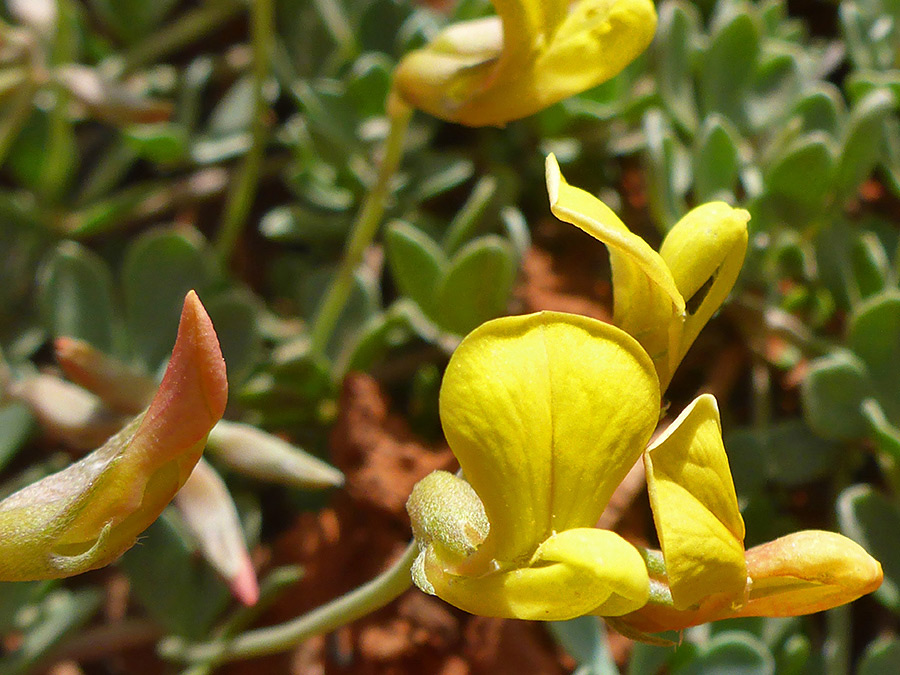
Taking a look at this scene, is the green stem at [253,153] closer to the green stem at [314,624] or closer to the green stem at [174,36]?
the green stem at [174,36]

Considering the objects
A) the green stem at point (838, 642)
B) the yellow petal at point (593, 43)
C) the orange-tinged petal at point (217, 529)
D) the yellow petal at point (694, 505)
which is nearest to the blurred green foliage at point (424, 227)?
the green stem at point (838, 642)

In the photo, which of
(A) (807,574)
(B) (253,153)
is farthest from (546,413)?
(B) (253,153)

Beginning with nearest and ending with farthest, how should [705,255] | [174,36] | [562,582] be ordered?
1. [562,582]
2. [705,255]
3. [174,36]

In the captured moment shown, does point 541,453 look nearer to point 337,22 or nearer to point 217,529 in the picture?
point 217,529

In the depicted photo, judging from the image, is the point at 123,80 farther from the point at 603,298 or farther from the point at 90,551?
the point at 90,551

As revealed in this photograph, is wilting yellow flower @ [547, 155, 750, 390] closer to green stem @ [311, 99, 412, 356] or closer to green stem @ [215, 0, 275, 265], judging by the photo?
green stem @ [311, 99, 412, 356]
